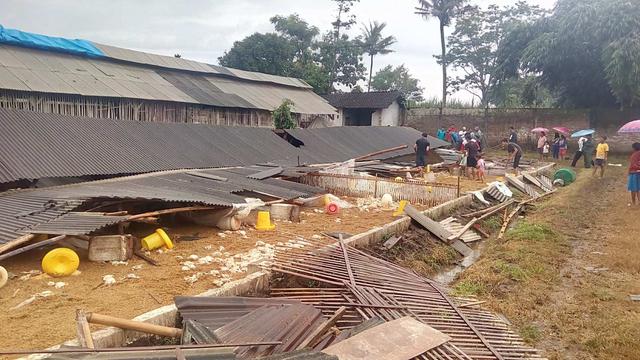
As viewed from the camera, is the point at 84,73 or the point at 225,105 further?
the point at 225,105

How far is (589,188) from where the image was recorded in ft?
50.3

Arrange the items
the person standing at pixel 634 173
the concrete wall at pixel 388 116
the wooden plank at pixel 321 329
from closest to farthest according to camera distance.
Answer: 1. the wooden plank at pixel 321 329
2. the person standing at pixel 634 173
3. the concrete wall at pixel 388 116

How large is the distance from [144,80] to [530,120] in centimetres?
2216

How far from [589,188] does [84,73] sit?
17870 millimetres

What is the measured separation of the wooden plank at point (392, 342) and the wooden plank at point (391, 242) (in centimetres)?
354

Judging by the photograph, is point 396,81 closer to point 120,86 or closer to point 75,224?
point 120,86

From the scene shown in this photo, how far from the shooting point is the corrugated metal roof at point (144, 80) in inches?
610

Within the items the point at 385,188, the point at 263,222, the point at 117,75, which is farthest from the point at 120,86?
the point at 263,222

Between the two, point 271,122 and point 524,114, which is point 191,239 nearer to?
point 271,122

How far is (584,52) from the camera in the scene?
25938 millimetres

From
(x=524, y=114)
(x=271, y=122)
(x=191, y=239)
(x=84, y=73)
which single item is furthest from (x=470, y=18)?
(x=191, y=239)

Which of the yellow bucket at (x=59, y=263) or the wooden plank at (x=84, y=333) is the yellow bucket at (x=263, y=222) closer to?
the yellow bucket at (x=59, y=263)

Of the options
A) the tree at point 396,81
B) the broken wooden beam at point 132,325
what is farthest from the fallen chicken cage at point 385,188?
the tree at point 396,81

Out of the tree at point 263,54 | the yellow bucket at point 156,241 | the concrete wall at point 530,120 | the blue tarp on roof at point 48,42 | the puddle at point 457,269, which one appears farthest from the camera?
the tree at point 263,54
